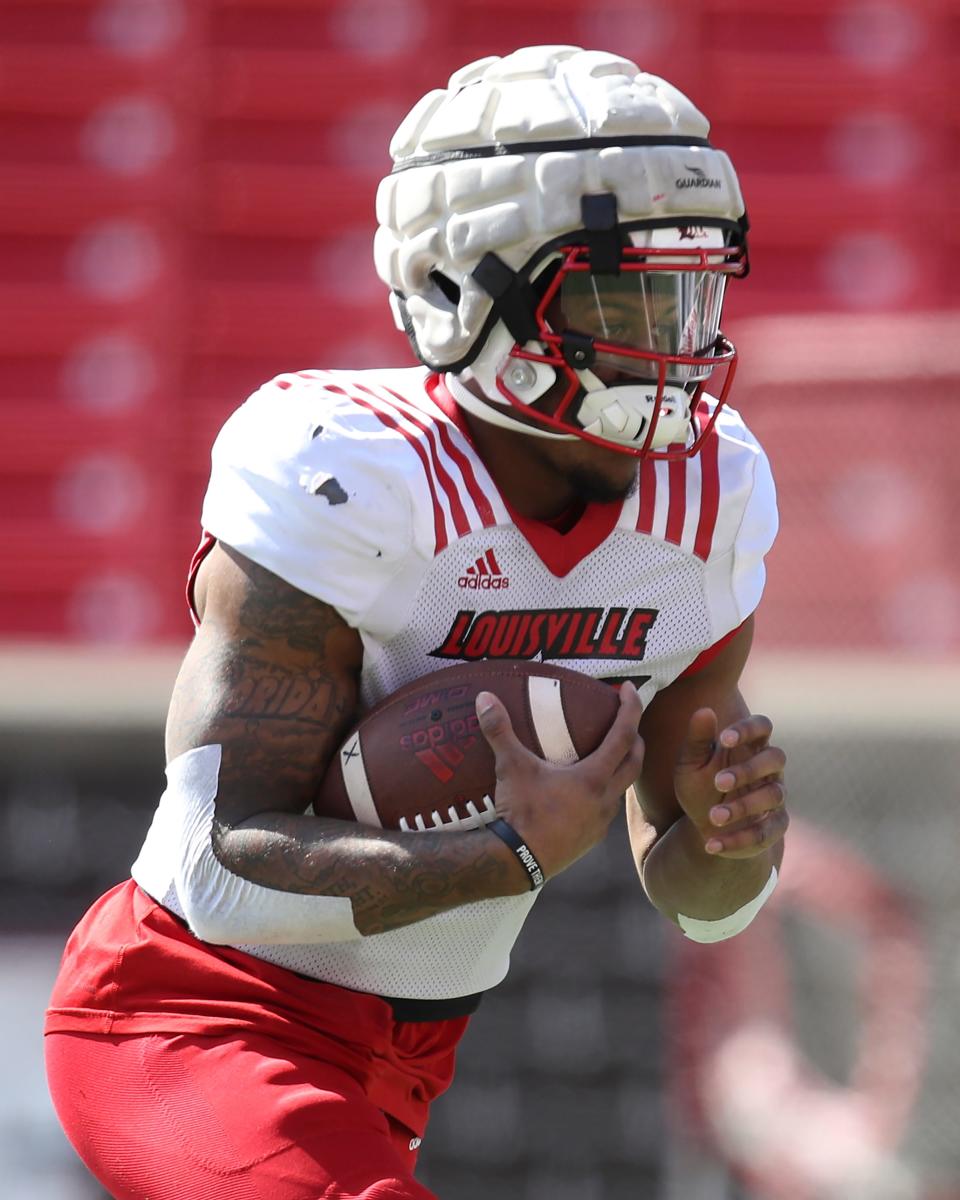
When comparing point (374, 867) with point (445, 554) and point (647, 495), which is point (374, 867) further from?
point (647, 495)

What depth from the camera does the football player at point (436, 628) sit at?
2367 millimetres

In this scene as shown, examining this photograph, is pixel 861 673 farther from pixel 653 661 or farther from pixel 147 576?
pixel 147 576

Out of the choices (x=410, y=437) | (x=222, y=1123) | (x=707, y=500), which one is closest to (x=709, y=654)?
(x=707, y=500)

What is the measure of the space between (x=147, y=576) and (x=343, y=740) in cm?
410

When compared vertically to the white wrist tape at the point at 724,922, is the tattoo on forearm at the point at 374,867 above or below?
above

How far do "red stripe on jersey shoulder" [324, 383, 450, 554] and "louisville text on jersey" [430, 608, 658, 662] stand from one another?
0.11m

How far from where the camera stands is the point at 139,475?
6.62 meters

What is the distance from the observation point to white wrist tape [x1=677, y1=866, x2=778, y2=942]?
2859mm

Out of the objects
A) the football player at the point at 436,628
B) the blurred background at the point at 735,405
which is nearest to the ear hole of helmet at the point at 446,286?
the football player at the point at 436,628

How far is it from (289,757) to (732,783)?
1.87 feet

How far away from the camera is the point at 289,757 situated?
2.41 metres

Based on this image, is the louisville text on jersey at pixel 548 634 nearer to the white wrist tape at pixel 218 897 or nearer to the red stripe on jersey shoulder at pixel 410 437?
the red stripe on jersey shoulder at pixel 410 437

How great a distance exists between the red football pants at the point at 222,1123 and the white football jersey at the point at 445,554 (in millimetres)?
177

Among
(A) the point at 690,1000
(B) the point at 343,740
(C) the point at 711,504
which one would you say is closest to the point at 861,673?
(A) the point at 690,1000
